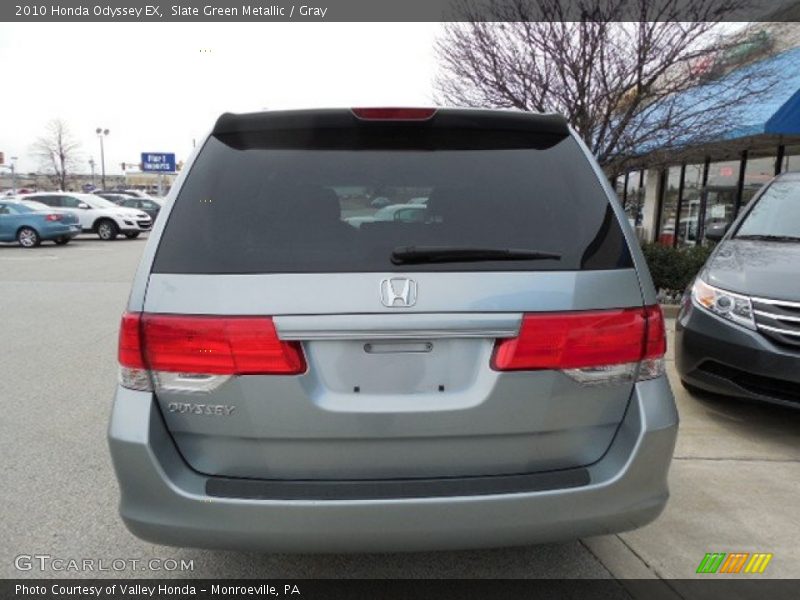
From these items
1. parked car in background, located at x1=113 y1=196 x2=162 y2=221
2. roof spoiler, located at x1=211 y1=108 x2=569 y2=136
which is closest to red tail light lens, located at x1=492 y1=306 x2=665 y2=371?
roof spoiler, located at x1=211 y1=108 x2=569 y2=136

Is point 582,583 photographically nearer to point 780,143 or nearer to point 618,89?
point 618,89

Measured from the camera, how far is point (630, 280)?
2.13 metres

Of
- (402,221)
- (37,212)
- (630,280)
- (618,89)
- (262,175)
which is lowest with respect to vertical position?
(37,212)

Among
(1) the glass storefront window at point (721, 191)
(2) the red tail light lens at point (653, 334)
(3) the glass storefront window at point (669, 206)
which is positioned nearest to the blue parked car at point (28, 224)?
(3) the glass storefront window at point (669, 206)

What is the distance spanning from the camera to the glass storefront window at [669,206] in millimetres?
16906

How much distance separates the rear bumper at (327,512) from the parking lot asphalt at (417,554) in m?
0.80

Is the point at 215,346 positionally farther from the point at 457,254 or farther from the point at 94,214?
the point at 94,214

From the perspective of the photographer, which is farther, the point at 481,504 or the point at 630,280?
the point at 630,280

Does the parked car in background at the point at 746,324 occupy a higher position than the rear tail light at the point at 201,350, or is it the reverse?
the rear tail light at the point at 201,350

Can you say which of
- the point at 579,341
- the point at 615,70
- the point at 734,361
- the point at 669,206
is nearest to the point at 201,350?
the point at 579,341

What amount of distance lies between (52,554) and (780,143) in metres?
13.3

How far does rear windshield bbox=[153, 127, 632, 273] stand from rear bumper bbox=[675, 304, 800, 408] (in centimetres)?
229

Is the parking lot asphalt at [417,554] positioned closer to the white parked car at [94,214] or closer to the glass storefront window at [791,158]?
the glass storefront window at [791,158]

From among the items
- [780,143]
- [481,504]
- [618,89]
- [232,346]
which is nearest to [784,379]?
[481,504]
